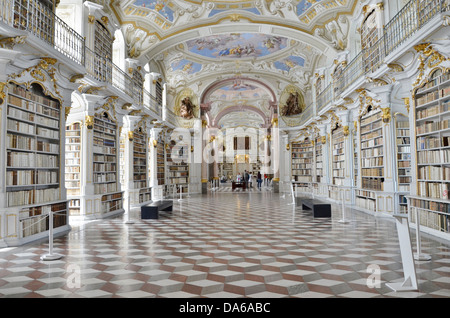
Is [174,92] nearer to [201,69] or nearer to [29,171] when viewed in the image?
[201,69]

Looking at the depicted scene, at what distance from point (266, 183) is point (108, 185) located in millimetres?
18296

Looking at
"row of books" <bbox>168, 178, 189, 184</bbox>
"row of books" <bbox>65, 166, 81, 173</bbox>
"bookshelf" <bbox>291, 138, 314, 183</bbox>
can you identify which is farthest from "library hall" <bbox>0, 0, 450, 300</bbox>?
"bookshelf" <bbox>291, 138, 314, 183</bbox>

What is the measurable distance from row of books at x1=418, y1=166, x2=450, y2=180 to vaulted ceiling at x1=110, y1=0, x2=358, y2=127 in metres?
7.33

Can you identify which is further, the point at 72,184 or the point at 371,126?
the point at 371,126

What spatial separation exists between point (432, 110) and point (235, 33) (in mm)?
10190

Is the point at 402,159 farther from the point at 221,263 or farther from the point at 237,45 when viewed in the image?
the point at 237,45

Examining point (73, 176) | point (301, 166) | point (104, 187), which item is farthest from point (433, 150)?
point (301, 166)

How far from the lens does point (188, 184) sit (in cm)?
2006

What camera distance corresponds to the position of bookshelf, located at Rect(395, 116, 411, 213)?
367 inches

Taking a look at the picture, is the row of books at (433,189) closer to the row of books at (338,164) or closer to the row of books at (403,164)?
the row of books at (403,164)

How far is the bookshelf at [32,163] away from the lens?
648 centimetres

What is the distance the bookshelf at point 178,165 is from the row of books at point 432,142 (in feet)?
46.3

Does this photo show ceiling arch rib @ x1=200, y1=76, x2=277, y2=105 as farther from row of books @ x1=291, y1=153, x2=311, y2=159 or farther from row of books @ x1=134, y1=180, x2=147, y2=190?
row of books @ x1=134, y1=180, x2=147, y2=190

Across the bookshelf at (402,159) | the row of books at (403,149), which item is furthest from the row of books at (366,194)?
the row of books at (403,149)
